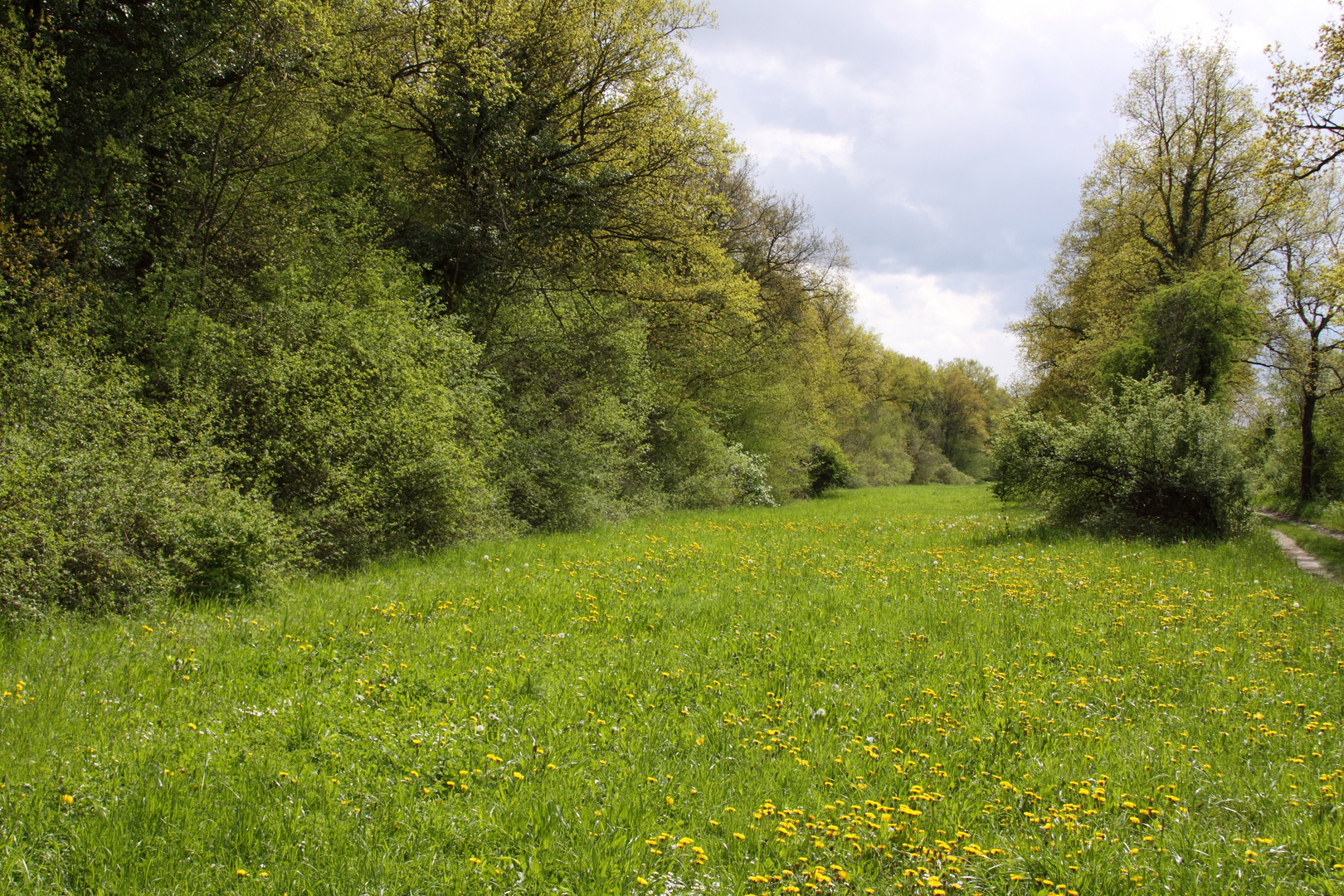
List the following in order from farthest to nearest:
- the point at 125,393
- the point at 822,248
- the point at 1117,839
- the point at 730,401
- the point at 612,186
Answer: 1. the point at 822,248
2. the point at 730,401
3. the point at 612,186
4. the point at 125,393
5. the point at 1117,839

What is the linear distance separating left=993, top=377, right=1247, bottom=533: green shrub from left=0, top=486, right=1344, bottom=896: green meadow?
18.6 ft

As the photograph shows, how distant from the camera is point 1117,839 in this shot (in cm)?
358

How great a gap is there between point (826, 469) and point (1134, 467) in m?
21.8

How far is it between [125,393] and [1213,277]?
1067 inches

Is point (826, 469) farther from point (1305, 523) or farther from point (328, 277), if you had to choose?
point (328, 277)

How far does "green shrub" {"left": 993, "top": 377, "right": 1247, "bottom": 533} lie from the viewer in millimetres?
13609

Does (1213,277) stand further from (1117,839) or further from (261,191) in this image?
(261,191)

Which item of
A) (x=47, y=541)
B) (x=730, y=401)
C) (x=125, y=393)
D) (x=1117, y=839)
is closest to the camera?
(x=1117, y=839)

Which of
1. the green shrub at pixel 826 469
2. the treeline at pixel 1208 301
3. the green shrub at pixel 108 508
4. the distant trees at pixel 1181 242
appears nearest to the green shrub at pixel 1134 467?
the treeline at pixel 1208 301

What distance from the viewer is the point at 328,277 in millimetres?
13125

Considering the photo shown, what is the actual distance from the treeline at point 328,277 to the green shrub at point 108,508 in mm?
34

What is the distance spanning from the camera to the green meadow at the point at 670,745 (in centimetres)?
331

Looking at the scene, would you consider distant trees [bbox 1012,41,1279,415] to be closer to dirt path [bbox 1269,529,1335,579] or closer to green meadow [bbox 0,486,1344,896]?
dirt path [bbox 1269,529,1335,579]

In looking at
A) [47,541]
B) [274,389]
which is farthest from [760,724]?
[274,389]
